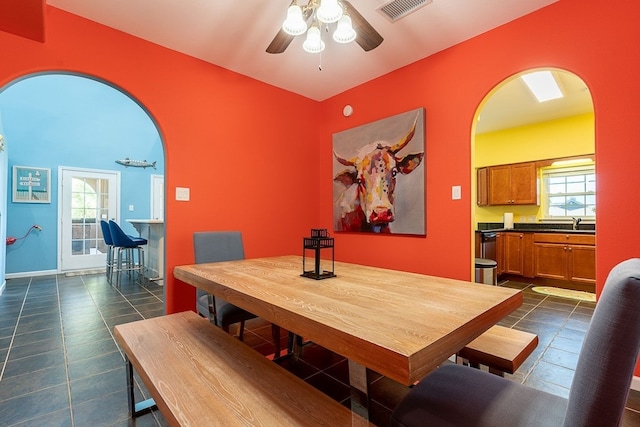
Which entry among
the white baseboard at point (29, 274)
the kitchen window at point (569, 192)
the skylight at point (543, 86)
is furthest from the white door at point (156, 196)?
the kitchen window at point (569, 192)

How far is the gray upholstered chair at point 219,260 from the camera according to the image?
2059 mm

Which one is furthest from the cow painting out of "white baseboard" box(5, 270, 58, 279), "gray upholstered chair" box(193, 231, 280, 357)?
"white baseboard" box(5, 270, 58, 279)

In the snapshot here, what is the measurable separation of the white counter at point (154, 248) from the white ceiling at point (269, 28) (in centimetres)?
281

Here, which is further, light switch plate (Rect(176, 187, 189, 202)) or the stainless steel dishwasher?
the stainless steel dishwasher

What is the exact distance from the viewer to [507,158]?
5602 mm

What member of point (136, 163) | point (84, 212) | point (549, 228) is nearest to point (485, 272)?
point (549, 228)

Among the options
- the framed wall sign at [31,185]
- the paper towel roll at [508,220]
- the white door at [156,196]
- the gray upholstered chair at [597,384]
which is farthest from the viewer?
the white door at [156,196]

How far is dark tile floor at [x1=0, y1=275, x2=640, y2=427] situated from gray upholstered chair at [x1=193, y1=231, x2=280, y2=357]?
0.50 meters

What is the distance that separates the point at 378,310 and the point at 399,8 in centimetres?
219

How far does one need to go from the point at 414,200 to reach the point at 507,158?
3.89 m

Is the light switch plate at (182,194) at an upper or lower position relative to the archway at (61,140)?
lower

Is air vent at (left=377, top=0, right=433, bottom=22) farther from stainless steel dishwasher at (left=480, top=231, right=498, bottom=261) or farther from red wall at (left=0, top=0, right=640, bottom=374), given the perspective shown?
stainless steel dishwasher at (left=480, top=231, right=498, bottom=261)

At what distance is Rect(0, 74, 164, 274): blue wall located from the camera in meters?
5.30

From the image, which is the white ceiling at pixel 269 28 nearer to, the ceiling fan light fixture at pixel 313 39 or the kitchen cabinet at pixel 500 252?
the ceiling fan light fixture at pixel 313 39
